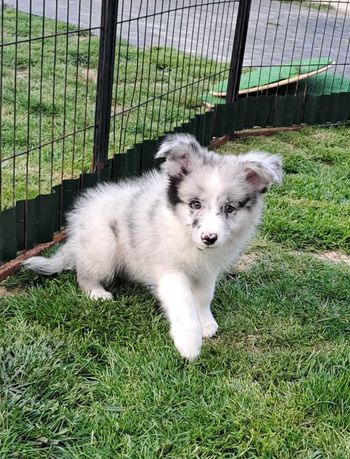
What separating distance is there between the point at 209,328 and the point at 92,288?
27.0 inches

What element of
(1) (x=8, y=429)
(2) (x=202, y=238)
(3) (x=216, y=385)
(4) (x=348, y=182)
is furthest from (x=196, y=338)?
(4) (x=348, y=182)

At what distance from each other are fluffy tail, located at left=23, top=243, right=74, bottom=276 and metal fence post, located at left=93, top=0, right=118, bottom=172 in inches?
37.6

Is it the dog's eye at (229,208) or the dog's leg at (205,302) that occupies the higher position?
the dog's eye at (229,208)

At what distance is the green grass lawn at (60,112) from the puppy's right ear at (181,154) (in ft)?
3.06

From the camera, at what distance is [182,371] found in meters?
2.93

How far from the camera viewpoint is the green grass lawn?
14.1 ft

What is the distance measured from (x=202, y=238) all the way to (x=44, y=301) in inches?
39.3

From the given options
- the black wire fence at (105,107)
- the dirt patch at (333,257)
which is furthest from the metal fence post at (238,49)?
the dirt patch at (333,257)

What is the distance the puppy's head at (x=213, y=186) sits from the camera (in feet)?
9.53

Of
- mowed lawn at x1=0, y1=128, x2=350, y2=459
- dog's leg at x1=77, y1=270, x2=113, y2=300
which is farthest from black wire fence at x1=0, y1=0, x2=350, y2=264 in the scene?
mowed lawn at x1=0, y1=128, x2=350, y2=459

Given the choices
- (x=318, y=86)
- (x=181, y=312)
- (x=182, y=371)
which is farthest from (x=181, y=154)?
(x=318, y=86)

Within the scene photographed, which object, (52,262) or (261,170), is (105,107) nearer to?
(52,262)

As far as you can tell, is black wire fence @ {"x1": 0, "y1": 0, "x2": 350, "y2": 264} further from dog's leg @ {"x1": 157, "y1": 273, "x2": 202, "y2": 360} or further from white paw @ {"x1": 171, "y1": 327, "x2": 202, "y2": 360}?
white paw @ {"x1": 171, "y1": 327, "x2": 202, "y2": 360}

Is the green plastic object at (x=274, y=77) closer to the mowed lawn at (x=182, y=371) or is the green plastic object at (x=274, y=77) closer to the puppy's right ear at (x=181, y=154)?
the mowed lawn at (x=182, y=371)
